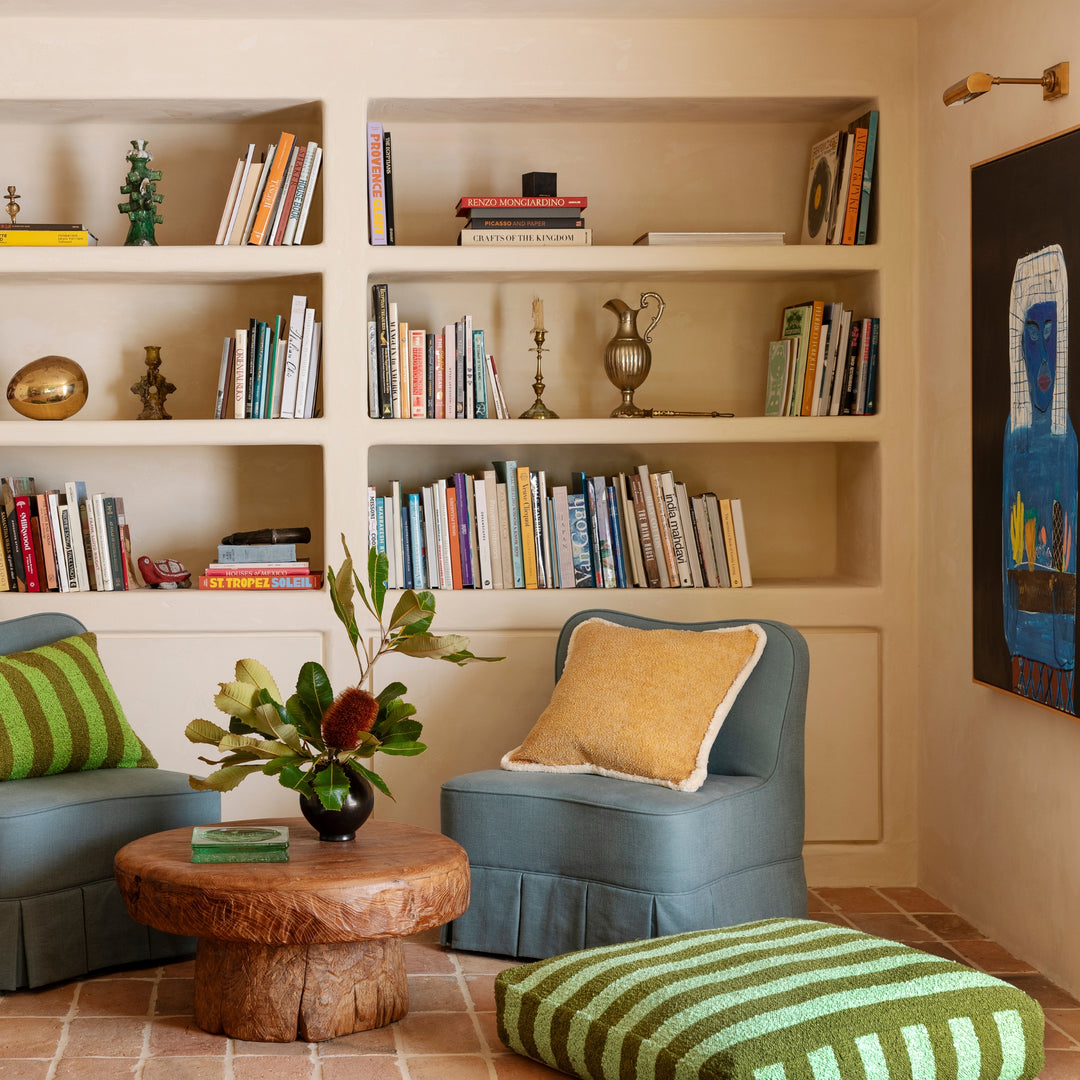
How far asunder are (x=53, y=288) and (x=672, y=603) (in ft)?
6.76

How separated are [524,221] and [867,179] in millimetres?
981

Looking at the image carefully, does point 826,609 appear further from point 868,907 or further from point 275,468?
point 275,468

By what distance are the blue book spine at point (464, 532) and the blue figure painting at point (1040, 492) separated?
1.45 meters

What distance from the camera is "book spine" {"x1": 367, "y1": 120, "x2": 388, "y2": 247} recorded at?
363cm

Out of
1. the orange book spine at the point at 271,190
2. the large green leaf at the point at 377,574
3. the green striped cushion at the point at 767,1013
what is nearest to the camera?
the green striped cushion at the point at 767,1013

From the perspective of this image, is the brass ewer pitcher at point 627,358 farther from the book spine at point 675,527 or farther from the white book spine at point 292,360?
the white book spine at point 292,360

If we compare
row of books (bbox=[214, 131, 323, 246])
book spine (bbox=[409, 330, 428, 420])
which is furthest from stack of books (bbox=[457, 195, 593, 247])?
row of books (bbox=[214, 131, 323, 246])

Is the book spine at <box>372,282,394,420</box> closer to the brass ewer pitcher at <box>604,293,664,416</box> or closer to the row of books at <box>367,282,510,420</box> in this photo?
the row of books at <box>367,282,510,420</box>

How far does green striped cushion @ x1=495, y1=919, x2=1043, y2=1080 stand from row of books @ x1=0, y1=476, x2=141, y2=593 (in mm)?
1810

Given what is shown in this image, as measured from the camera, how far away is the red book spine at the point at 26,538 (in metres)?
3.64

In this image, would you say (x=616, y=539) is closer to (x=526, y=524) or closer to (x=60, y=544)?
(x=526, y=524)

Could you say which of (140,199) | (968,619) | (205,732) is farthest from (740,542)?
(140,199)

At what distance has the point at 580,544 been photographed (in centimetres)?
375

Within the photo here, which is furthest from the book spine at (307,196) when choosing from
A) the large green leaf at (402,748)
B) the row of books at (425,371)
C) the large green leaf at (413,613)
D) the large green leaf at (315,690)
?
the large green leaf at (402,748)
